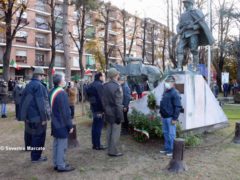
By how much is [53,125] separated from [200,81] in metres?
4.79

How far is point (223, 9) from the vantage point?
3338 cm

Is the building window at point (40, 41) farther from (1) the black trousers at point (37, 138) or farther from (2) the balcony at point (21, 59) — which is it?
(1) the black trousers at point (37, 138)

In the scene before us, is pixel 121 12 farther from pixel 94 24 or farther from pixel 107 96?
pixel 107 96

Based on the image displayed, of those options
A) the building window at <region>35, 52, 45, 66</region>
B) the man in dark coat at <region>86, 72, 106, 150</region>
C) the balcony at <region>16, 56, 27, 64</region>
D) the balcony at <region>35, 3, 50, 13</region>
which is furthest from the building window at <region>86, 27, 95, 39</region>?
the man in dark coat at <region>86, 72, 106, 150</region>

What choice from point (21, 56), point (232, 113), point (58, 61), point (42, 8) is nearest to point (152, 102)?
point (232, 113)

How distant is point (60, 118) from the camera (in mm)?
5672

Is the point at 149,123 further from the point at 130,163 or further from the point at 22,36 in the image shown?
the point at 22,36

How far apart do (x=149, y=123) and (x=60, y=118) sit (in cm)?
308

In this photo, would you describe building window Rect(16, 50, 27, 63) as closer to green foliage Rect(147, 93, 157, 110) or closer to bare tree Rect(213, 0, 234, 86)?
bare tree Rect(213, 0, 234, 86)

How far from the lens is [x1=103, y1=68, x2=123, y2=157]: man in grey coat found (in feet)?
22.2

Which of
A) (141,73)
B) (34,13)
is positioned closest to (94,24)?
(34,13)

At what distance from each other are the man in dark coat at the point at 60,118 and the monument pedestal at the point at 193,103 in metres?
3.31

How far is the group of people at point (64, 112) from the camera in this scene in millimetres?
5734

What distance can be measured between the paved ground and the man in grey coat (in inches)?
15.0
